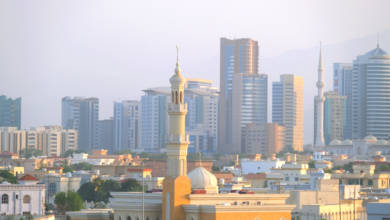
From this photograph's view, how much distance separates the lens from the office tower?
194 metres

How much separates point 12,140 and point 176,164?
146212 millimetres

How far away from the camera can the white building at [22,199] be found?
72.1 metres

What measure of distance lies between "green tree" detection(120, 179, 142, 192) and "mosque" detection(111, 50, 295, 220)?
42823 millimetres

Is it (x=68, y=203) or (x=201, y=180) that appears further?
(x=68, y=203)

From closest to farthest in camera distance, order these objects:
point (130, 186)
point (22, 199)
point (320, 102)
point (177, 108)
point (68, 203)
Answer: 1. point (177, 108)
2. point (22, 199)
3. point (68, 203)
4. point (130, 186)
5. point (320, 102)

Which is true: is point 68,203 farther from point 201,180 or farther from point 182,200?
point 182,200

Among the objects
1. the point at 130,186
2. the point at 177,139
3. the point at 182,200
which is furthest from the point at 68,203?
the point at 182,200

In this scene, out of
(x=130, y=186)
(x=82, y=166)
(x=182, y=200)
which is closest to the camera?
(x=182, y=200)

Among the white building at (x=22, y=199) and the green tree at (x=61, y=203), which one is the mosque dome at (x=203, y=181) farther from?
the green tree at (x=61, y=203)

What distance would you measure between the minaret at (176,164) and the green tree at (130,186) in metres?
43.3

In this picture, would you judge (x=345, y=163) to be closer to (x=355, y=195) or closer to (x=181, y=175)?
(x=355, y=195)

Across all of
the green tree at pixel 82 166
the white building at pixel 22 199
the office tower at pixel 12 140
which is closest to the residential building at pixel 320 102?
the green tree at pixel 82 166

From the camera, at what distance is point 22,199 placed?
72875 millimetres

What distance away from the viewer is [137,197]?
52.8 m
